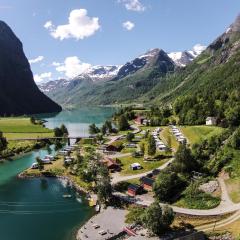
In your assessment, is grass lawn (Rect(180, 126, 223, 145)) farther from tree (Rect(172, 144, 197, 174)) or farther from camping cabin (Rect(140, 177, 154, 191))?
camping cabin (Rect(140, 177, 154, 191))

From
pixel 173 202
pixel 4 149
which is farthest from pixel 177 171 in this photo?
pixel 4 149

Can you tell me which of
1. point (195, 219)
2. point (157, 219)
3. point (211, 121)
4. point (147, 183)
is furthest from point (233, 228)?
point (211, 121)

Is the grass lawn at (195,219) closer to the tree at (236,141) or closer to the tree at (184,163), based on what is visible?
the tree at (184,163)

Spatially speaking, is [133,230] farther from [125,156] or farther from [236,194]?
[125,156]

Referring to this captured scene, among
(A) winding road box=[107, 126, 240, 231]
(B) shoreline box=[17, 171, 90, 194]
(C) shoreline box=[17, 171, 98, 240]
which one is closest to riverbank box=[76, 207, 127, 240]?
(C) shoreline box=[17, 171, 98, 240]

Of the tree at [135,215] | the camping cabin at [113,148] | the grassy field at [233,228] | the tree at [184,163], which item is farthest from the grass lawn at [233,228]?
the camping cabin at [113,148]

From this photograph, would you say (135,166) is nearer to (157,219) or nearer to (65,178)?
(65,178)
